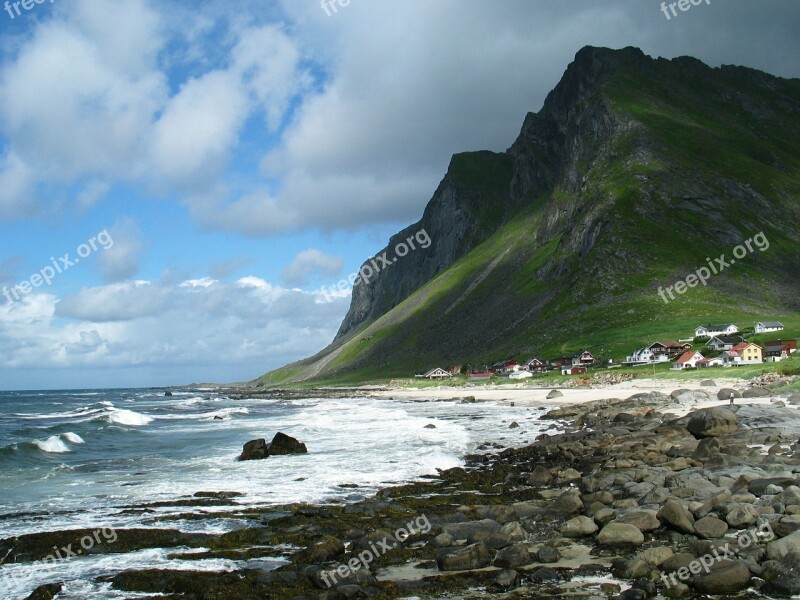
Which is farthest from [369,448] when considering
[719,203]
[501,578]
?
[719,203]

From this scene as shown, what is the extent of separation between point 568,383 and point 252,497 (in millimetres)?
78541

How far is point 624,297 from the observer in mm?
146375

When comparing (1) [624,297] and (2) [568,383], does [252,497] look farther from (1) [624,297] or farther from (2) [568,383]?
(1) [624,297]

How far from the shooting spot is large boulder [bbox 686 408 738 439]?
3179 centimetres

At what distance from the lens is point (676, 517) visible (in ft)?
56.1

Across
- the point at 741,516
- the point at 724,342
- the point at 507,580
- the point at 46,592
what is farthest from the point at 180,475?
the point at 724,342

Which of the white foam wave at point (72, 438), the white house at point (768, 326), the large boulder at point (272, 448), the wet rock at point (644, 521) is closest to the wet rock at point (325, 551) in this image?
the wet rock at point (644, 521)

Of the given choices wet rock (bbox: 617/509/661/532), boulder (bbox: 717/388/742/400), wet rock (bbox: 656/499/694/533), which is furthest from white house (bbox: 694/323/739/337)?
wet rock (bbox: 617/509/661/532)

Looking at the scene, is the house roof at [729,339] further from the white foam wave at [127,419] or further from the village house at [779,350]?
the white foam wave at [127,419]

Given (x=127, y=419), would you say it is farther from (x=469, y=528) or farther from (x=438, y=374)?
(x=438, y=374)

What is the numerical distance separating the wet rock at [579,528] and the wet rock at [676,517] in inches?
73.7

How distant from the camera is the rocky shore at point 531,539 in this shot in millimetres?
14039

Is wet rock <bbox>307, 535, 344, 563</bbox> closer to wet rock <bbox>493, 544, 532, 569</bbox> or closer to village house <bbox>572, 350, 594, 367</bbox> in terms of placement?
wet rock <bbox>493, 544, 532, 569</bbox>

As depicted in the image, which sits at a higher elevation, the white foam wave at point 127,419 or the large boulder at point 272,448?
the large boulder at point 272,448
